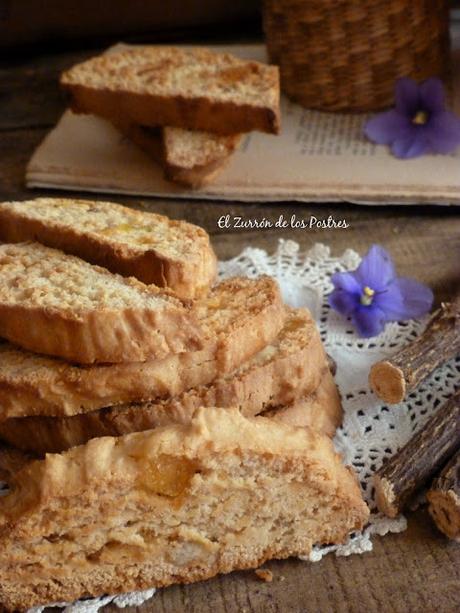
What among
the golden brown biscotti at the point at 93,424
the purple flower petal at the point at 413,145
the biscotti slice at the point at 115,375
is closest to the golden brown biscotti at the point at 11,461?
the golden brown biscotti at the point at 93,424

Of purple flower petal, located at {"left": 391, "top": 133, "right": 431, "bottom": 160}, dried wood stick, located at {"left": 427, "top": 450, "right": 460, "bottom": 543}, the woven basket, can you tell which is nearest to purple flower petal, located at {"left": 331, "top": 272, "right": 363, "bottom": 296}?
dried wood stick, located at {"left": 427, "top": 450, "right": 460, "bottom": 543}

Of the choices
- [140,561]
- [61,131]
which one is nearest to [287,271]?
[140,561]

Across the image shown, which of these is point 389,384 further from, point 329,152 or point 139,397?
point 329,152

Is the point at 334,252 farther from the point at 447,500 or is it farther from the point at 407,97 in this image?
the point at 447,500

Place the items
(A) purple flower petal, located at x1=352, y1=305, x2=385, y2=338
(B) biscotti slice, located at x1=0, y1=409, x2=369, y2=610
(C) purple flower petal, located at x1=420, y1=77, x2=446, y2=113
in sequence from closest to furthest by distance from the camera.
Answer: (B) biscotti slice, located at x1=0, y1=409, x2=369, y2=610 → (A) purple flower petal, located at x1=352, y1=305, x2=385, y2=338 → (C) purple flower petal, located at x1=420, y1=77, x2=446, y2=113

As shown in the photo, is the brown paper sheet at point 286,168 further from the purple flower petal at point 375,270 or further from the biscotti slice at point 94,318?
the biscotti slice at point 94,318

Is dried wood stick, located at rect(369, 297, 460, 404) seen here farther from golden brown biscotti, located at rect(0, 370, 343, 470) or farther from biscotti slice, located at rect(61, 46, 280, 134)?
biscotti slice, located at rect(61, 46, 280, 134)

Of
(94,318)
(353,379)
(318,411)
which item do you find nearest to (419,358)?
(353,379)
